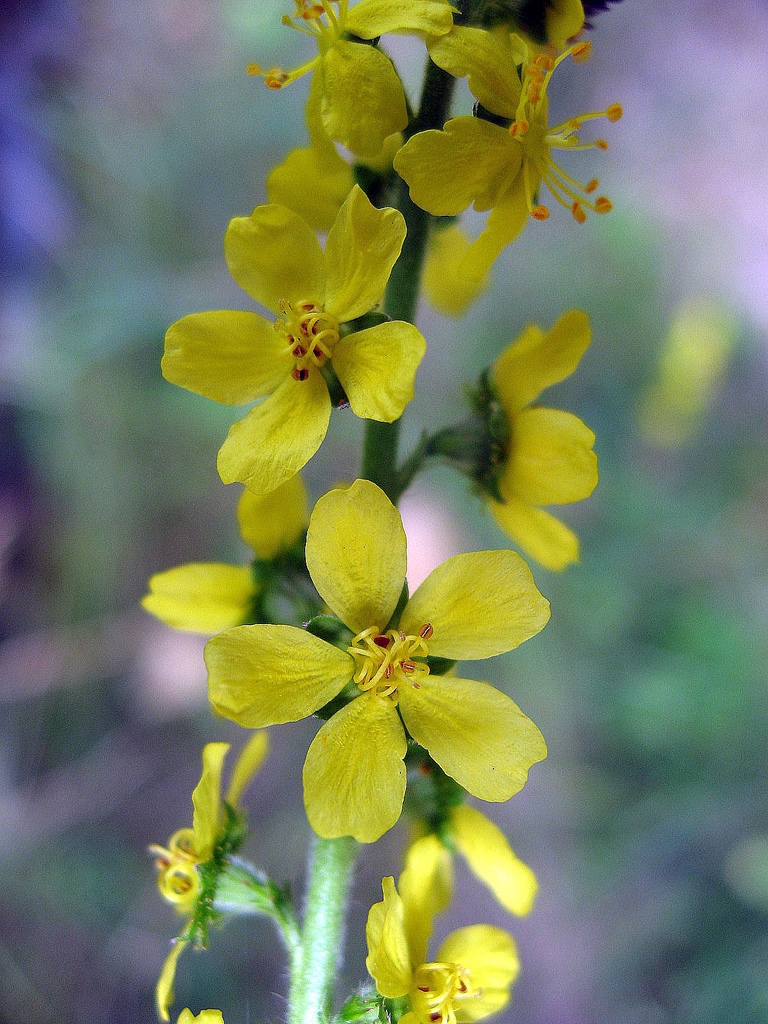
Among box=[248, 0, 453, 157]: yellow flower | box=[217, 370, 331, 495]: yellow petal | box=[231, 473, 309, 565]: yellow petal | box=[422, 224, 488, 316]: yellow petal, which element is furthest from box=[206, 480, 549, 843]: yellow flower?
box=[422, 224, 488, 316]: yellow petal

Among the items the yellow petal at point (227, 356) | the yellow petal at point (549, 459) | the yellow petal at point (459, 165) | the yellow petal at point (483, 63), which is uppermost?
the yellow petal at point (483, 63)

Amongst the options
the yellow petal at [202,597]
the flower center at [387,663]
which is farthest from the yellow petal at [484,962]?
the yellow petal at [202,597]

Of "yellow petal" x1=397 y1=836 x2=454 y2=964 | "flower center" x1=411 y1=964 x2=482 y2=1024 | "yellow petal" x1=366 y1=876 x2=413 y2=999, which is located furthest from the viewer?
"yellow petal" x1=397 y1=836 x2=454 y2=964

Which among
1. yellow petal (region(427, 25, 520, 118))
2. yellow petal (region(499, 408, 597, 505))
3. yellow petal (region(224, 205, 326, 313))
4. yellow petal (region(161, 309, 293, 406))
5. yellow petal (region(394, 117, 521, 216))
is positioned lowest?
yellow petal (region(499, 408, 597, 505))

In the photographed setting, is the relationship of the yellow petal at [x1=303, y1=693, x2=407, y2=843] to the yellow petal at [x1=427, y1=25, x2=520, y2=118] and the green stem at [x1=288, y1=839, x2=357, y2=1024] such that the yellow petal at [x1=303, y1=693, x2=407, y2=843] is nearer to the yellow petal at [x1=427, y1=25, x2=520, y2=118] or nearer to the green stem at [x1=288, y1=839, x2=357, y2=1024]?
the green stem at [x1=288, y1=839, x2=357, y2=1024]

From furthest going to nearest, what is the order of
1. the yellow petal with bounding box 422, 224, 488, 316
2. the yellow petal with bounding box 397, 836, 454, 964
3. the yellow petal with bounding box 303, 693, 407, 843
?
the yellow petal with bounding box 422, 224, 488, 316
the yellow petal with bounding box 397, 836, 454, 964
the yellow petal with bounding box 303, 693, 407, 843

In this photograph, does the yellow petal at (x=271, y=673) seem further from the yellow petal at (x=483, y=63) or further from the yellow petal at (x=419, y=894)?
the yellow petal at (x=483, y=63)

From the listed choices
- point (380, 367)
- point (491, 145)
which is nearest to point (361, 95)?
point (491, 145)
